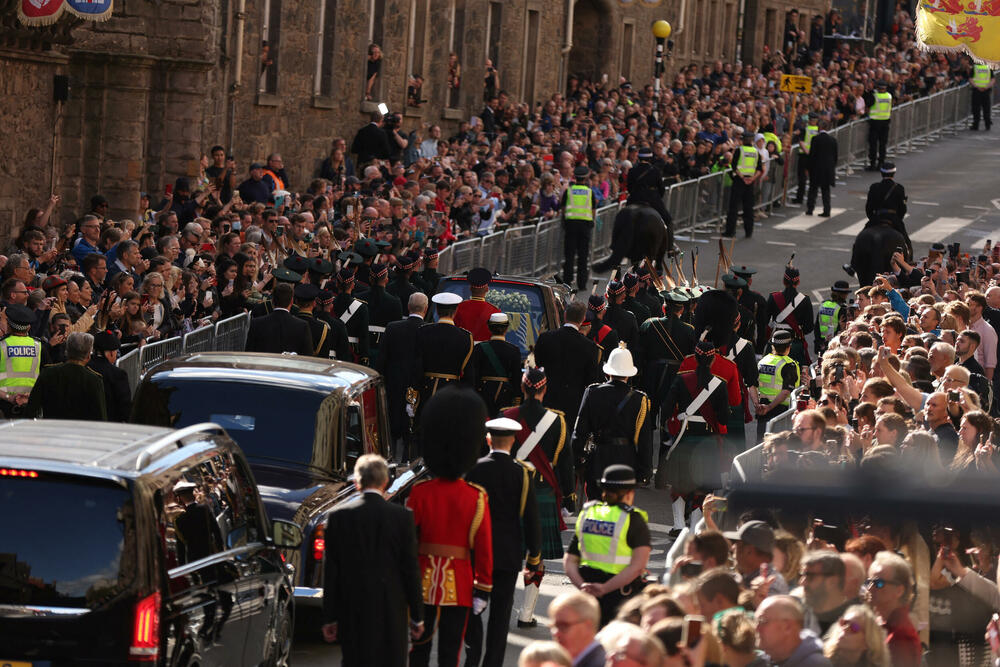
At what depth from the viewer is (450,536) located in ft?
31.4

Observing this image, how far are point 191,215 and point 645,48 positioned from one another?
31.1 metres

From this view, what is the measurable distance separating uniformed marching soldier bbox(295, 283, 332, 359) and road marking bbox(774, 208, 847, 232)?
2047 cm

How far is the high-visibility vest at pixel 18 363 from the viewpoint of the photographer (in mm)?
12695

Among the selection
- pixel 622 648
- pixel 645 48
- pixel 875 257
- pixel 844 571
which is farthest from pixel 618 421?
pixel 645 48

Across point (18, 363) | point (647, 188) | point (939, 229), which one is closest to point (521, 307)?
point (18, 363)

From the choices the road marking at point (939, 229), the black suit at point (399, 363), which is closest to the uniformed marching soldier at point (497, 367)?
the black suit at point (399, 363)

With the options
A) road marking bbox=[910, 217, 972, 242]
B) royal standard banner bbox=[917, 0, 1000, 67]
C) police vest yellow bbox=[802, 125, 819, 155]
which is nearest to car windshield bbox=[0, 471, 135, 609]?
royal standard banner bbox=[917, 0, 1000, 67]

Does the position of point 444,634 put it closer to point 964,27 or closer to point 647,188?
point 964,27

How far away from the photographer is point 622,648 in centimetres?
627

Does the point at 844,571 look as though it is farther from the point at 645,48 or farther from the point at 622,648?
the point at 645,48

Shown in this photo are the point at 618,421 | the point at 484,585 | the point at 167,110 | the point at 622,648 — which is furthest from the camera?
the point at 167,110

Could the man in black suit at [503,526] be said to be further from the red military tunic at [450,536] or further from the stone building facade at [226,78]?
the stone building facade at [226,78]

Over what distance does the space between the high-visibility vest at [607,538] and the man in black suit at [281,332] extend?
5520mm

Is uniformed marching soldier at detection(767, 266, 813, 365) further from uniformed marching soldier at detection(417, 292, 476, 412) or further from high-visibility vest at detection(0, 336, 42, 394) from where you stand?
high-visibility vest at detection(0, 336, 42, 394)
